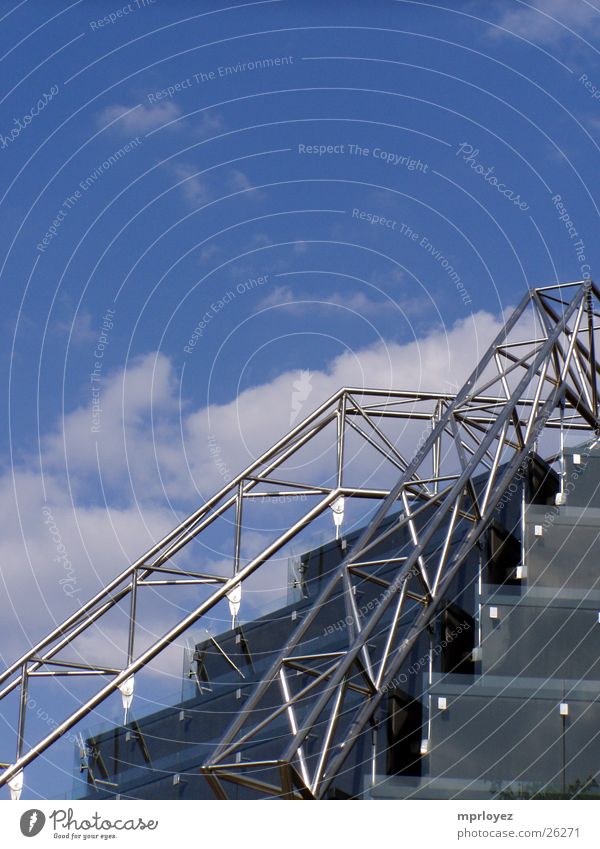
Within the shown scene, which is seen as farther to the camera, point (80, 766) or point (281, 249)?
point (281, 249)

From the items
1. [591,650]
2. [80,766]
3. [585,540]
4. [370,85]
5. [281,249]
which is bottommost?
[80,766]

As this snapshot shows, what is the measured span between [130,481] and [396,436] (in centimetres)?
879

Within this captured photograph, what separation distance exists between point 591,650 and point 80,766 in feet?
42.5

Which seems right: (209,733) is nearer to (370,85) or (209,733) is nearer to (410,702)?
(410,702)

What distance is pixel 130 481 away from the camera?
30.5 m

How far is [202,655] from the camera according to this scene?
36062 mm

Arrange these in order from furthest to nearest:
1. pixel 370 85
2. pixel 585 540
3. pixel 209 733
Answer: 1. pixel 370 85
2. pixel 209 733
3. pixel 585 540

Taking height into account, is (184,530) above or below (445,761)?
above

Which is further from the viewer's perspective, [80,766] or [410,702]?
[80,766]
